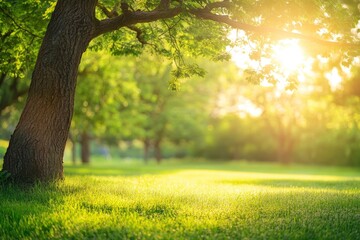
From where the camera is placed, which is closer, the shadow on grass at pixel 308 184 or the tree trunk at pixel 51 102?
the tree trunk at pixel 51 102

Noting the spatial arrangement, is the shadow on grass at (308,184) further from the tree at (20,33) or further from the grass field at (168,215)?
the tree at (20,33)

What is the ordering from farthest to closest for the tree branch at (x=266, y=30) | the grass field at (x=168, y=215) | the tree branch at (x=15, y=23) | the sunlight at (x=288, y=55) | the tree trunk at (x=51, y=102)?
1. the tree branch at (x=15, y=23)
2. the sunlight at (x=288, y=55)
3. the tree branch at (x=266, y=30)
4. the tree trunk at (x=51, y=102)
5. the grass field at (x=168, y=215)

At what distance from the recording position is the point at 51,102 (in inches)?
444

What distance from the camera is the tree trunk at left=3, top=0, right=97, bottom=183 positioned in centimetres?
1112

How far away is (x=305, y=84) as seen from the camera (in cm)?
4391

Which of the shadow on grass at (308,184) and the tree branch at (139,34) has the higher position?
the tree branch at (139,34)

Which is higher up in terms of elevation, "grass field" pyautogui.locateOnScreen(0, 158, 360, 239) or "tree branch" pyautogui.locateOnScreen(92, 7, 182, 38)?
"tree branch" pyautogui.locateOnScreen(92, 7, 182, 38)

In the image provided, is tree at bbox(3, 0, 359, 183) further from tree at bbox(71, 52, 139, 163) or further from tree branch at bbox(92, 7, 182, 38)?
tree at bbox(71, 52, 139, 163)

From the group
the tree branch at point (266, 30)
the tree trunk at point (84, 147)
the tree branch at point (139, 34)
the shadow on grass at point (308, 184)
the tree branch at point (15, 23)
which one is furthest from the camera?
the tree trunk at point (84, 147)

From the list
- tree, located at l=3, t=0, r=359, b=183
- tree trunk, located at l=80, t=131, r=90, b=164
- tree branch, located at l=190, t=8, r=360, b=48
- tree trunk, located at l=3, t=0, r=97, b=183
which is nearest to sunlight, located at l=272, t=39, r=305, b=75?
tree, located at l=3, t=0, r=359, b=183

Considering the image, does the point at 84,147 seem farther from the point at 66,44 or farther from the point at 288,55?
the point at 66,44

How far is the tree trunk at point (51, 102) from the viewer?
1112 centimetres

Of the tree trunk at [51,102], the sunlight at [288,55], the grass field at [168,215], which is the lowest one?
the grass field at [168,215]

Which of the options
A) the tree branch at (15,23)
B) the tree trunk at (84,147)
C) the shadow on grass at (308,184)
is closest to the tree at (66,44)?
the tree branch at (15,23)
